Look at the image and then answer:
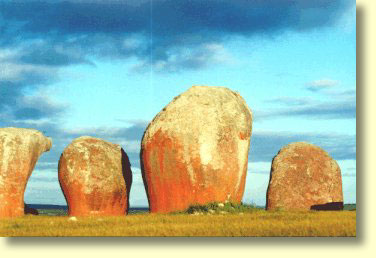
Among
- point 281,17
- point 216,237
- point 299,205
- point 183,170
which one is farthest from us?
point 299,205

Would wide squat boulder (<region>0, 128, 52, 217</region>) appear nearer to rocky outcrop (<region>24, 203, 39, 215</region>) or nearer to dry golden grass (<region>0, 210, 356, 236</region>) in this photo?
rocky outcrop (<region>24, 203, 39, 215</region>)

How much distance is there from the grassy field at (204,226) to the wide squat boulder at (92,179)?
2.15m

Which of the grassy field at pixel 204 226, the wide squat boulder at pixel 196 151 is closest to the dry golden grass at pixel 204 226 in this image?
the grassy field at pixel 204 226

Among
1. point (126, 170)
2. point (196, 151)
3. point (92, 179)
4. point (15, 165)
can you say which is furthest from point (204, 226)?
point (15, 165)

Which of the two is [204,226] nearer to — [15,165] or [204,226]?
[204,226]

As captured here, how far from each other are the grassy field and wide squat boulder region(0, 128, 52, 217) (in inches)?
105

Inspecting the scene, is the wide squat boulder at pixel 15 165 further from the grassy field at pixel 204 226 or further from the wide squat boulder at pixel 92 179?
the grassy field at pixel 204 226

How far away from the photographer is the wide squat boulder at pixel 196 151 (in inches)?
480

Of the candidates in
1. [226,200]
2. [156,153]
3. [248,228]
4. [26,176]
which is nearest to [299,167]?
[226,200]

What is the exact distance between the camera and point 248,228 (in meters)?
9.18

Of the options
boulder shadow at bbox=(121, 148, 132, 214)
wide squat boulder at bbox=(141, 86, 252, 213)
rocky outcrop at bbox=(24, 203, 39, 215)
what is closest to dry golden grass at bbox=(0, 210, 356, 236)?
wide squat boulder at bbox=(141, 86, 252, 213)

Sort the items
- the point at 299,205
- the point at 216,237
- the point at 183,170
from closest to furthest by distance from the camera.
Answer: the point at 216,237
the point at 183,170
the point at 299,205

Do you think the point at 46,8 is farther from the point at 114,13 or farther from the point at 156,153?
the point at 156,153

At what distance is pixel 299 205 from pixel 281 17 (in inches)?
191
